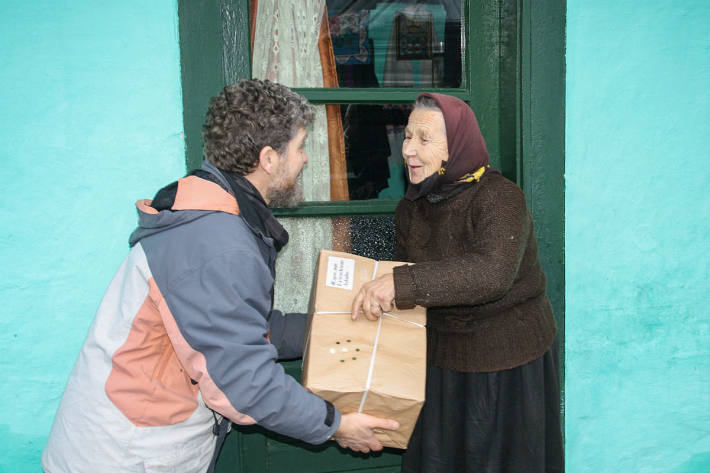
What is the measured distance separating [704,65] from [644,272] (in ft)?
3.04

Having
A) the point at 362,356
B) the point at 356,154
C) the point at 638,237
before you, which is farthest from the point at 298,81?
the point at 638,237

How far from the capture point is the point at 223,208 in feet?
4.29

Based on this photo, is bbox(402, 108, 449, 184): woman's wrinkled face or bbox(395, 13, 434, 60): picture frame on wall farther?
bbox(395, 13, 434, 60): picture frame on wall

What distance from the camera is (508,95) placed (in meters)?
2.12

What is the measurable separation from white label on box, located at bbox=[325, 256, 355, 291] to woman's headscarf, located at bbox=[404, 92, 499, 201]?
0.36 meters

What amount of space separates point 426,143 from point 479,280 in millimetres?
496

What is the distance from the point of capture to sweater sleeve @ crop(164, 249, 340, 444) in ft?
3.98

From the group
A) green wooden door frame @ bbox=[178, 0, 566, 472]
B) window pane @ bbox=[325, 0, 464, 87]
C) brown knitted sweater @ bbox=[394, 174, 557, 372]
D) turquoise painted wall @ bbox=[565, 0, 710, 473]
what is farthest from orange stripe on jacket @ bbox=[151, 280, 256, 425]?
turquoise painted wall @ bbox=[565, 0, 710, 473]

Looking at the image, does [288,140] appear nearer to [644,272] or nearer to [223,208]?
[223,208]

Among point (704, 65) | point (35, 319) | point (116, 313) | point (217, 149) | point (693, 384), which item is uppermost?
point (704, 65)

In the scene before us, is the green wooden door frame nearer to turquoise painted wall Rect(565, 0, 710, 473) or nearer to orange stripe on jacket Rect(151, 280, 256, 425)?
turquoise painted wall Rect(565, 0, 710, 473)

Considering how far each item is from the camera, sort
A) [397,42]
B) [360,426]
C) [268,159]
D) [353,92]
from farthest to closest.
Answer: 1. [397,42]
2. [353,92]
3. [268,159]
4. [360,426]

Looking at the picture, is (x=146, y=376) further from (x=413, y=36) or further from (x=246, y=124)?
(x=413, y=36)

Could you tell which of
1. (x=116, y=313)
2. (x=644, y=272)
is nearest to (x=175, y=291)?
(x=116, y=313)
